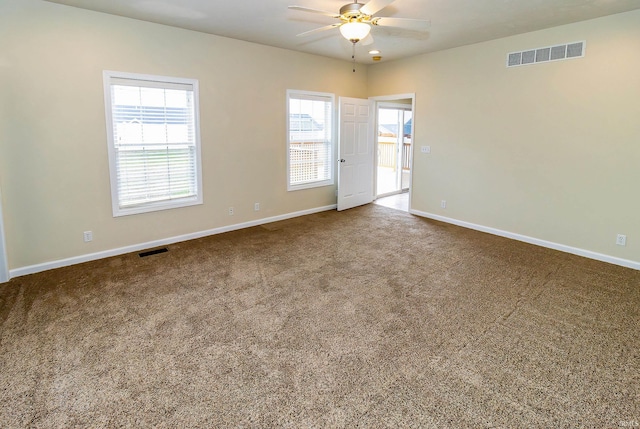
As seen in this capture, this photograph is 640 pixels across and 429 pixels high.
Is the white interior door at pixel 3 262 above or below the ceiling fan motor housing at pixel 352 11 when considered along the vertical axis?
below

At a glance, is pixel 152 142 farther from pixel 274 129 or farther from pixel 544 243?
pixel 544 243

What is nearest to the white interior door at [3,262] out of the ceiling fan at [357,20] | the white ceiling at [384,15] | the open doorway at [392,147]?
the white ceiling at [384,15]

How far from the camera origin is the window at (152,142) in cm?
412

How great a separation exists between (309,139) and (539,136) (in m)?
3.40

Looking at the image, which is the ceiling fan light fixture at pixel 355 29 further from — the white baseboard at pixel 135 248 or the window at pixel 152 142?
the white baseboard at pixel 135 248

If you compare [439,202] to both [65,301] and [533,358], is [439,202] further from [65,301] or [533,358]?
[65,301]

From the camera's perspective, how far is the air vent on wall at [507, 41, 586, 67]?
4.11 meters

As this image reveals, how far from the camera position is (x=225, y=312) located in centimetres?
298

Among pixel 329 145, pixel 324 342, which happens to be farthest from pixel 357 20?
pixel 329 145

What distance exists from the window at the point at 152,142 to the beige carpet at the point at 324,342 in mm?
853

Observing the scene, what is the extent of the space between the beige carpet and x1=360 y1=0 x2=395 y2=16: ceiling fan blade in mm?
2401

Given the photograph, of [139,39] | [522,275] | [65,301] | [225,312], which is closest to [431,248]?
[522,275]

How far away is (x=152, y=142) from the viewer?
14.5 feet

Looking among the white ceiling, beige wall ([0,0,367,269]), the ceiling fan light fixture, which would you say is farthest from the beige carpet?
the white ceiling
